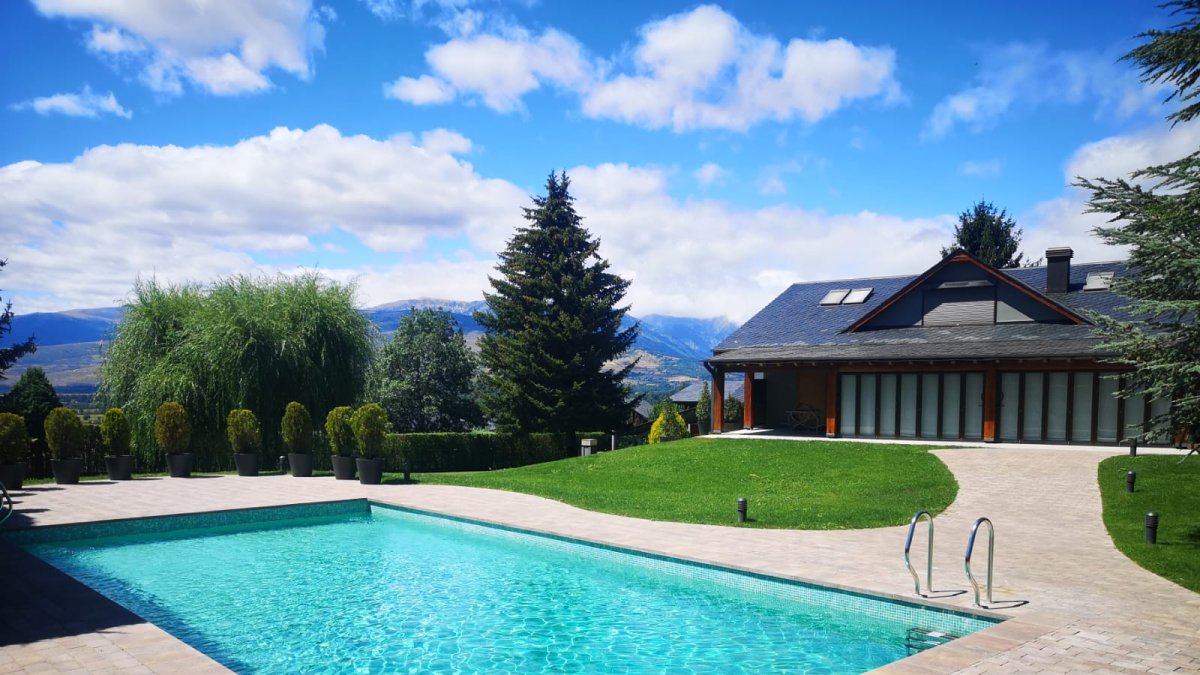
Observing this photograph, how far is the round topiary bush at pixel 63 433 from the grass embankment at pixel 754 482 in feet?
28.4

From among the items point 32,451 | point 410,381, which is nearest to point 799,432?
point 32,451

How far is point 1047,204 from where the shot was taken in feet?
146

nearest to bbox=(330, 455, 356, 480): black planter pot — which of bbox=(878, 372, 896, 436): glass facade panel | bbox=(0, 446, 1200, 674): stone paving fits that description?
bbox=(0, 446, 1200, 674): stone paving

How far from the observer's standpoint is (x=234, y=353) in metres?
24.3

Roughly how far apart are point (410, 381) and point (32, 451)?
31889 millimetres

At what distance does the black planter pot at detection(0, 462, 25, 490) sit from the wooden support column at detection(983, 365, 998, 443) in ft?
87.0

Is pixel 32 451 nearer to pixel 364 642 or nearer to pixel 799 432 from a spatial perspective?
pixel 364 642

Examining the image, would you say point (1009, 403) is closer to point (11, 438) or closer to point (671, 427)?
point (671, 427)

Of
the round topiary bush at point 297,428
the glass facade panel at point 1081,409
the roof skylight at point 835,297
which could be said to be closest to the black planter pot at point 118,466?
Result: the round topiary bush at point 297,428

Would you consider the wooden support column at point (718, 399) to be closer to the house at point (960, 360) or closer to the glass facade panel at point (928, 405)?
the house at point (960, 360)

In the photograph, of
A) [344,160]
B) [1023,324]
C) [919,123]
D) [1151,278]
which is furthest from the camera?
[1023,324]

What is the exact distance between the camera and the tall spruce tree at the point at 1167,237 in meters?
9.78

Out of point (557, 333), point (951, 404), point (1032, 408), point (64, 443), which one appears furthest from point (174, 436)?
point (1032, 408)

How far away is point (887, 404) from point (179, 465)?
2246 centimetres
